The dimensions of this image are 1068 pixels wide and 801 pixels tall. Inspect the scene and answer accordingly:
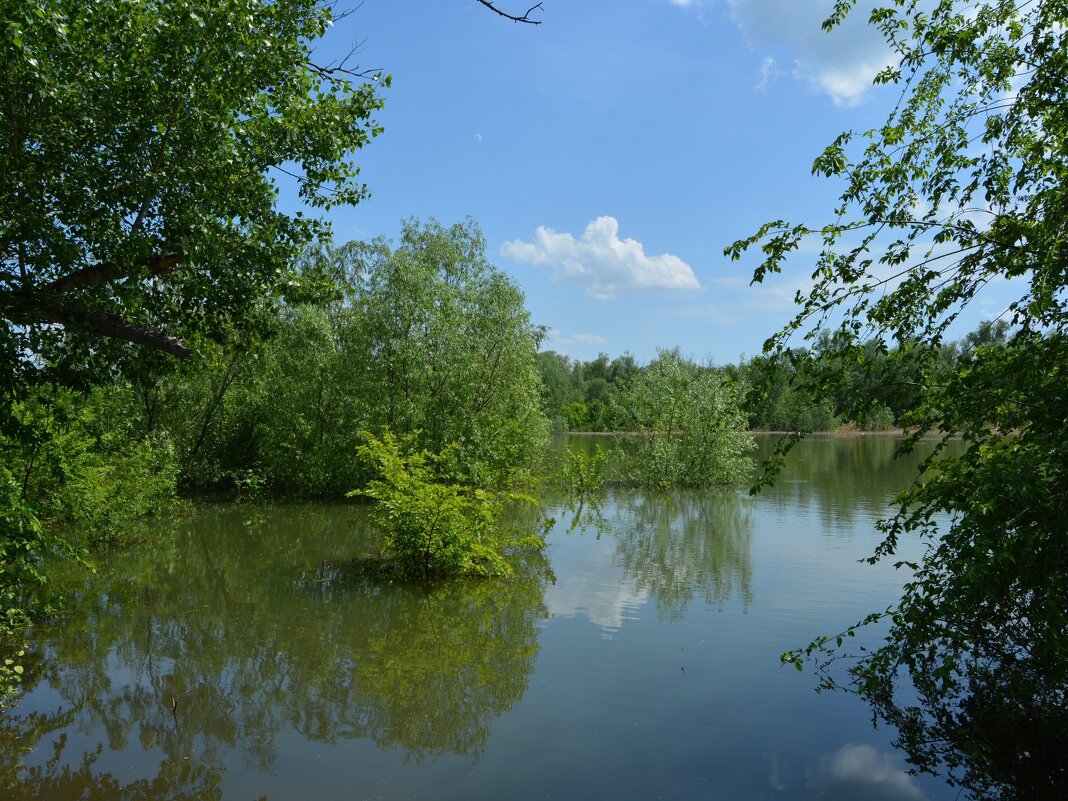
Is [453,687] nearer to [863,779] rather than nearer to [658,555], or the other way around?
[863,779]

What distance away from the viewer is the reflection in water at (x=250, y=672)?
6.20 metres

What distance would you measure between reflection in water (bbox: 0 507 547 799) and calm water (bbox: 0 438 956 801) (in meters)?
0.03

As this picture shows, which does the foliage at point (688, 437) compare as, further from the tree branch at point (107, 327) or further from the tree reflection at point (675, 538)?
the tree branch at point (107, 327)

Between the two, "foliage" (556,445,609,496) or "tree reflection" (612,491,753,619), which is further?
"foliage" (556,445,609,496)

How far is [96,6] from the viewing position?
20.6 ft

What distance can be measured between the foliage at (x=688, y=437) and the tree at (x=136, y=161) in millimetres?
21223

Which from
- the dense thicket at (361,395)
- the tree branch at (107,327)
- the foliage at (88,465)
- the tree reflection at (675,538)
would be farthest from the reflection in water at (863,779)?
the dense thicket at (361,395)

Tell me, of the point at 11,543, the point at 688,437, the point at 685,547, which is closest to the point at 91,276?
the point at 11,543

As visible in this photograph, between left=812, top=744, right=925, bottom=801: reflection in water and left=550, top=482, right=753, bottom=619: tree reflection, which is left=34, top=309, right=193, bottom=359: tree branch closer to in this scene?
left=812, top=744, right=925, bottom=801: reflection in water

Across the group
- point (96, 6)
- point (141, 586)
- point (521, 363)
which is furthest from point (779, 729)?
point (521, 363)

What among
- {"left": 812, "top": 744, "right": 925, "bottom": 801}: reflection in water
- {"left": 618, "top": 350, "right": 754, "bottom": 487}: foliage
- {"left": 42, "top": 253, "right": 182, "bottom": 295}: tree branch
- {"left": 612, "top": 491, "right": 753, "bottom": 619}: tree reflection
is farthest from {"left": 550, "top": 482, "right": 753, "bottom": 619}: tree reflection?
{"left": 42, "top": 253, "right": 182, "bottom": 295}: tree branch

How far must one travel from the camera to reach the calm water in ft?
19.2

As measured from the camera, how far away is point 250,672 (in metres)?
8.09

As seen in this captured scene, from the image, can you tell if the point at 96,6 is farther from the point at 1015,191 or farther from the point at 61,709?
the point at 1015,191
